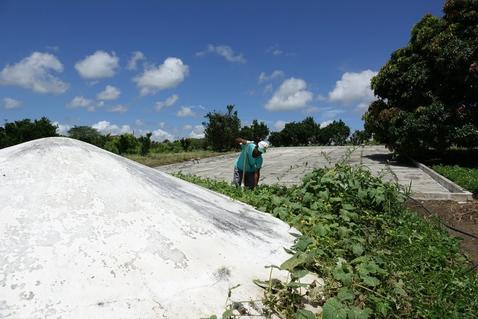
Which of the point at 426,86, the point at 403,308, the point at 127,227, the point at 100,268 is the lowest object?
the point at 403,308

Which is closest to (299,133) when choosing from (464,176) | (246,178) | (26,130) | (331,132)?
(331,132)

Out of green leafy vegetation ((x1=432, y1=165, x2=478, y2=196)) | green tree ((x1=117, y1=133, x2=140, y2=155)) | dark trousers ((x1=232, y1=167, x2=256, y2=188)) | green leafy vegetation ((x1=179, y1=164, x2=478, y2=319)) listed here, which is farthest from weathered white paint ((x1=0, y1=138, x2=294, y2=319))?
green tree ((x1=117, y1=133, x2=140, y2=155))

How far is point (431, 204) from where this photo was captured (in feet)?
23.3

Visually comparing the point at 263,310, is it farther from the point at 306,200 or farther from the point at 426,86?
the point at 426,86

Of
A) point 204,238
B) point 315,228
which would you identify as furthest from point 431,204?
point 204,238

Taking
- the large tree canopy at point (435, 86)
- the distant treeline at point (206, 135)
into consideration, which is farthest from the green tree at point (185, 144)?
the large tree canopy at point (435, 86)

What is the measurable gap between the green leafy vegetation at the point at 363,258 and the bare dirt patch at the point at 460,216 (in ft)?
0.92

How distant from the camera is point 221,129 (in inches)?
1045

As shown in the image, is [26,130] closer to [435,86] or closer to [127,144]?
[127,144]

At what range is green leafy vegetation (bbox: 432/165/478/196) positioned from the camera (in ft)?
27.4

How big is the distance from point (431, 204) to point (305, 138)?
1168 inches

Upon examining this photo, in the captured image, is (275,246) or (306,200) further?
(306,200)

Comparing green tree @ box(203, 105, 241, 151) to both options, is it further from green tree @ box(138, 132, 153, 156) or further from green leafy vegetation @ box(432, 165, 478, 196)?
green leafy vegetation @ box(432, 165, 478, 196)

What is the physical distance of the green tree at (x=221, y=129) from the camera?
26422 millimetres
